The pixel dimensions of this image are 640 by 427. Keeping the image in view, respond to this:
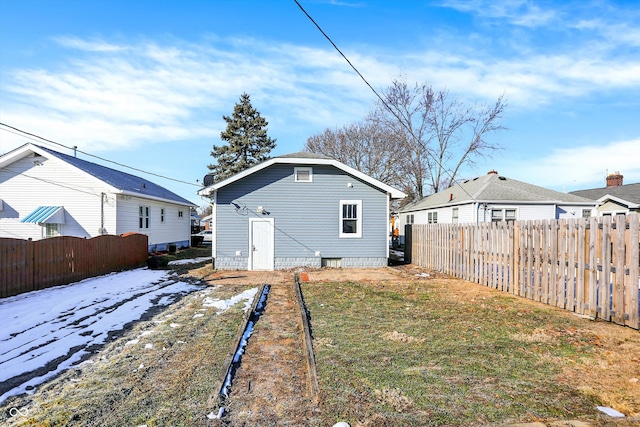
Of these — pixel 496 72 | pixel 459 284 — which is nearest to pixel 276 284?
pixel 459 284

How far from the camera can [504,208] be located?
1812 centimetres

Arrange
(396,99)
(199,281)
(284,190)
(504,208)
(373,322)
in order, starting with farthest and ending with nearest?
(396,99), (504,208), (284,190), (199,281), (373,322)

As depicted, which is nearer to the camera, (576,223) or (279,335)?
(279,335)

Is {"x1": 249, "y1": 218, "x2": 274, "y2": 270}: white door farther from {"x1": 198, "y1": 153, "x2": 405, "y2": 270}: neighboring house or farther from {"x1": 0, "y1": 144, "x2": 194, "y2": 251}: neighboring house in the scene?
{"x1": 0, "y1": 144, "x2": 194, "y2": 251}: neighboring house

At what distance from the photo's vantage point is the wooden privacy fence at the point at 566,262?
5.68m

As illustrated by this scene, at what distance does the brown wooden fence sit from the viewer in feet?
26.5

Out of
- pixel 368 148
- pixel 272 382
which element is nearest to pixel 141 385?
pixel 272 382

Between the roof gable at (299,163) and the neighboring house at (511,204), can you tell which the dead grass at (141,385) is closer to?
the roof gable at (299,163)

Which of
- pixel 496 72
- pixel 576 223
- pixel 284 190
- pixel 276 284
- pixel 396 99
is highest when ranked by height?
pixel 396 99

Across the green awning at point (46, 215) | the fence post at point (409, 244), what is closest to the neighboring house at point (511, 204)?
the fence post at point (409, 244)

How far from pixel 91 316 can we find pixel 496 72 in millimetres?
17346

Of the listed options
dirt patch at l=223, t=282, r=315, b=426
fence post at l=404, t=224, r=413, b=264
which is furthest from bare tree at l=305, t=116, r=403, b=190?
dirt patch at l=223, t=282, r=315, b=426

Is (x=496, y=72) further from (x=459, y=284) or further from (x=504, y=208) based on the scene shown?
(x=459, y=284)

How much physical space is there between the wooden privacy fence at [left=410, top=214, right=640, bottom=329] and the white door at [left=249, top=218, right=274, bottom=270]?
7603 millimetres
